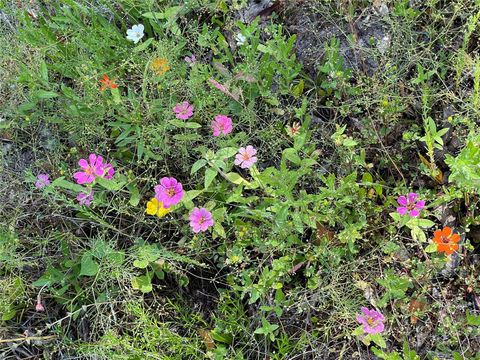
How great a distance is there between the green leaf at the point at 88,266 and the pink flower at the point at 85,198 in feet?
0.69

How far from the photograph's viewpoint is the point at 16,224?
214 centimetres

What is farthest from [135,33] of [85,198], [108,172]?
[85,198]

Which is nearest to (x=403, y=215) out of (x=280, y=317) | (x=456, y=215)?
(x=456, y=215)

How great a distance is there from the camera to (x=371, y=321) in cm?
173

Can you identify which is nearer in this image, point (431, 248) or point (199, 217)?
point (431, 248)

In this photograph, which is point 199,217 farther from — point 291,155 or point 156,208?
point 291,155

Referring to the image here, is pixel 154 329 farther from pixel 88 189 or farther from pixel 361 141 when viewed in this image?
pixel 361 141

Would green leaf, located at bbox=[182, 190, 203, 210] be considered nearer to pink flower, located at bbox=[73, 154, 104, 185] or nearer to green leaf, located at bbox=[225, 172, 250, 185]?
green leaf, located at bbox=[225, 172, 250, 185]

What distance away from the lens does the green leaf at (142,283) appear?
189 cm

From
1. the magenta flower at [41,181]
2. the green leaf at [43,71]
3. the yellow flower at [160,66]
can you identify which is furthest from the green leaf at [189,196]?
the green leaf at [43,71]

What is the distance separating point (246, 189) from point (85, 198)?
637 millimetres

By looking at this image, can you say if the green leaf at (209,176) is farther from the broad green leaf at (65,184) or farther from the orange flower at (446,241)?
the orange flower at (446,241)

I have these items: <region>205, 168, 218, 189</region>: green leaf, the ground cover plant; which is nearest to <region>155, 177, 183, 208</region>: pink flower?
the ground cover plant

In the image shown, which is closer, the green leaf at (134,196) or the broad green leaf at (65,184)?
the broad green leaf at (65,184)
